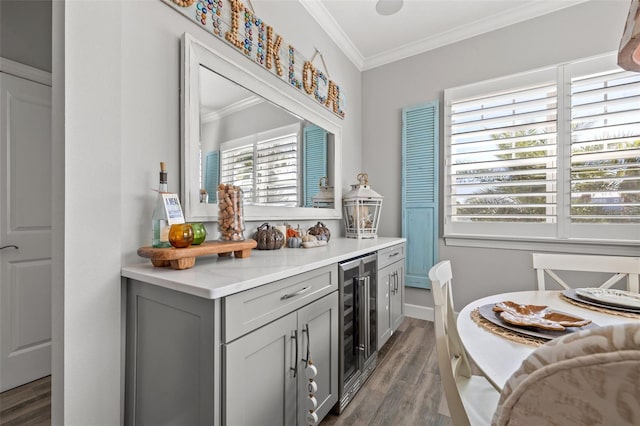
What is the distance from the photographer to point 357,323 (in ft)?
5.83

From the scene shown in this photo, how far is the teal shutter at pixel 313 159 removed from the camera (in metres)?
2.29

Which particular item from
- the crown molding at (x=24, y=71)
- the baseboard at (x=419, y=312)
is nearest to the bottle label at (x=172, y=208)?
the crown molding at (x=24, y=71)

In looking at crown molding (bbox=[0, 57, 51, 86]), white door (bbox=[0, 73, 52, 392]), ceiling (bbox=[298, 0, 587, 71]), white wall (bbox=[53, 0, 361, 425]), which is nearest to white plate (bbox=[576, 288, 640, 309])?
white wall (bbox=[53, 0, 361, 425])

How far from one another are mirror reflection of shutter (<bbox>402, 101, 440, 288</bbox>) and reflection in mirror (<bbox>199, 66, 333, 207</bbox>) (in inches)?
41.7

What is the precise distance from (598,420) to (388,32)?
3166 mm

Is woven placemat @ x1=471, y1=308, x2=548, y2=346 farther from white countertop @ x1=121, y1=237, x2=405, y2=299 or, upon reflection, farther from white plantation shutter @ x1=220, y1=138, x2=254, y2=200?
white plantation shutter @ x1=220, y1=138, x2=254, y2=200

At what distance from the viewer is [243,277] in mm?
1030

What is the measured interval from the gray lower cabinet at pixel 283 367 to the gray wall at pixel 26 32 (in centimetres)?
243

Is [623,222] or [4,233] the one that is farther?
[623,222]

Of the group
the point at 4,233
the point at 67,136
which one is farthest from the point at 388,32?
the point at 4,233

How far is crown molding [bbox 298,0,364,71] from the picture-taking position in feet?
7.82

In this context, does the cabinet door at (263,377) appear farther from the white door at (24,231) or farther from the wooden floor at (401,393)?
the white door at (24,231)

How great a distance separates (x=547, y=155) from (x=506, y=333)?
2.16m

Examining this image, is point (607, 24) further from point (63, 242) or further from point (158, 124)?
point (63, 242)
